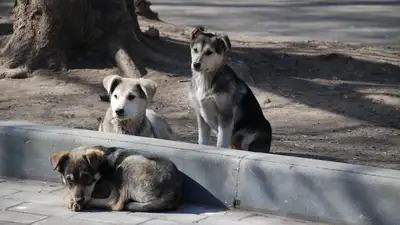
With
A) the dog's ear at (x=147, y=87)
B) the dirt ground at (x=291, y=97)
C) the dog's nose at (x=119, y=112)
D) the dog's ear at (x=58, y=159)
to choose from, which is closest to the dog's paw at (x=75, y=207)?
the dog's ear at (x=58, y=159)

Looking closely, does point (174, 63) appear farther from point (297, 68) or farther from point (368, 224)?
point (368, 224)

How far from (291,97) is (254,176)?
4.24 m

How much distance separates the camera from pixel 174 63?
12984 millimetres

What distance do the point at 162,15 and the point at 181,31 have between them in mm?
3937

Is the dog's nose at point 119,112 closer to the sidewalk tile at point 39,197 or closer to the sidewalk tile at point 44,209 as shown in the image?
the sidewalk tile at point 39,197

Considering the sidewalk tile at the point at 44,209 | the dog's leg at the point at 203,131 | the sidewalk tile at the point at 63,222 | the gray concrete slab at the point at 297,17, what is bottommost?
the gray concrete slab at the point at 297,17

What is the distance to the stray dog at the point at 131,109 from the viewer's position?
28.1ft

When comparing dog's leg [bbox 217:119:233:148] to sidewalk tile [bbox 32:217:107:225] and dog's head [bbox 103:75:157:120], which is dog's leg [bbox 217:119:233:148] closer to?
dog's head [bbox 103:75:157:120]

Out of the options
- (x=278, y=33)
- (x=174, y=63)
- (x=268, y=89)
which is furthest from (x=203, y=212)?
(x=278, y=33)

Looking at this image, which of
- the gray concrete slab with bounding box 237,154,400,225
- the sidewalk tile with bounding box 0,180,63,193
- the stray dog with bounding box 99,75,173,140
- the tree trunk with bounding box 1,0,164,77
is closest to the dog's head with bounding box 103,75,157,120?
the stray dog with bounding box 99,75,173,140

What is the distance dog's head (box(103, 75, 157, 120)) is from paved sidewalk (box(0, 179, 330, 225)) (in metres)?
1.00

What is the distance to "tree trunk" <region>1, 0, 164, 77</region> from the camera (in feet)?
40.7

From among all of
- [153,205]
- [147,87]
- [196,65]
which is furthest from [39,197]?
[196,65]

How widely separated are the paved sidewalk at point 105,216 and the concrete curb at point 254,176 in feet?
0.46
